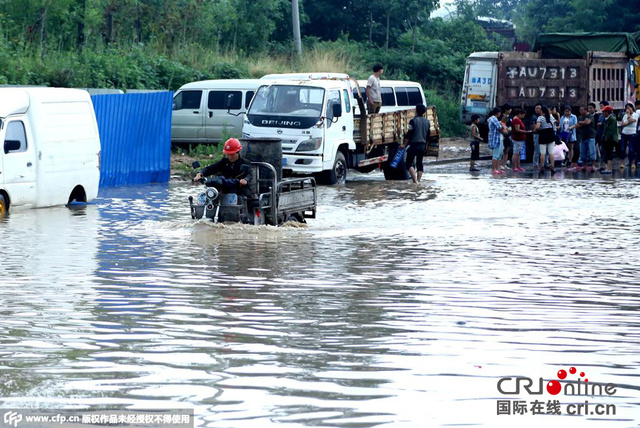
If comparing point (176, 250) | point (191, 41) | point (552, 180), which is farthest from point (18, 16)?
point (176, 250)

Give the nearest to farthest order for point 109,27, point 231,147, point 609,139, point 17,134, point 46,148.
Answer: point 231,147
point 17,134
point 46,148
point 609,139
point 109,27

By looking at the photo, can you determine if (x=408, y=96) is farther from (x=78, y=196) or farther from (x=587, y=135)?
(x=78, y=196)

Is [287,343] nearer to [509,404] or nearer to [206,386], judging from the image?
[206,386]

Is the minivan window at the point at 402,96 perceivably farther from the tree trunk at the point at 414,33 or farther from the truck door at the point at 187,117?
the tree trunk at the point at 414,33

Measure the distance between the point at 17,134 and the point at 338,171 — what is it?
867 cm

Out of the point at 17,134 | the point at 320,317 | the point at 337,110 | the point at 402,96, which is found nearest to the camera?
the point at 320,317

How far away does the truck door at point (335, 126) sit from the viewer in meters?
23.3

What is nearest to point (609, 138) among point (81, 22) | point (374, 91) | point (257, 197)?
point (374, 91)

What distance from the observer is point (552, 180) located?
25.7 meters

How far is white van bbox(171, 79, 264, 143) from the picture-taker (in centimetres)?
2739

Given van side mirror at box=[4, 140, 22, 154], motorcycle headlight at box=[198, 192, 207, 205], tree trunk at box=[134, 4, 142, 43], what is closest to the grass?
van side mirror at box=[4, 140, 22, 154]

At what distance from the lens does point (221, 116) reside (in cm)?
2755

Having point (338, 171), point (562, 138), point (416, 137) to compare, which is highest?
point (416, 137)

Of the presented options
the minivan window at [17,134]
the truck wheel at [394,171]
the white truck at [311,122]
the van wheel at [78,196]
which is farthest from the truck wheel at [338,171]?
the minivan window at [17,134]
